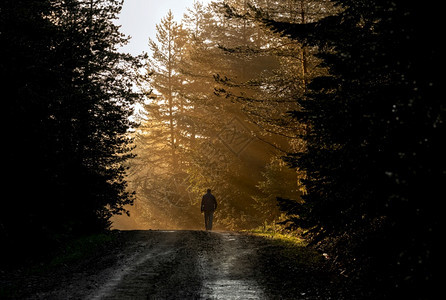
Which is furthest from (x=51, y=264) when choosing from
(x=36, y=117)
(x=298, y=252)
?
(x=298, y=252)

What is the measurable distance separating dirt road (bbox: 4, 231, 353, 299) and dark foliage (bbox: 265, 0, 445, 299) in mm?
1434

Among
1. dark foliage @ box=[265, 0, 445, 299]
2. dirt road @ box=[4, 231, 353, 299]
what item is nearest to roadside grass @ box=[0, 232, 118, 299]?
dirt road @ box=[4, 231, 353, 299]

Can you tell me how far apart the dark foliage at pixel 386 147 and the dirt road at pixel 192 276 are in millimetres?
1434

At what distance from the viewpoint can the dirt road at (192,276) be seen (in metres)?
7.79

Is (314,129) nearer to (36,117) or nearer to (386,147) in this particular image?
(386,147)

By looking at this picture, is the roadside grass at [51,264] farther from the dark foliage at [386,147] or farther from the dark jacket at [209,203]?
the dark jacket at [209,203]

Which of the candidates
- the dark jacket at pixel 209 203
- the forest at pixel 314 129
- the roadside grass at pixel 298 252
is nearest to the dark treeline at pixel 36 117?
the forest at pixel 314 129

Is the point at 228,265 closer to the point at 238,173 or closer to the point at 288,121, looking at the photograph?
the point at 288,121

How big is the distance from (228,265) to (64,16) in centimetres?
1224

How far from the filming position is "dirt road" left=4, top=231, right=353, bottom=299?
7793 mm

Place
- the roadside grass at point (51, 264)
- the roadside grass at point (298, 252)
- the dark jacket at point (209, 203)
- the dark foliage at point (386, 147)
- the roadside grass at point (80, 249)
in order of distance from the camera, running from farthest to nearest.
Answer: the dark jacket at point (209, 203) < the roadside grass at point (80, 249) < the roadside grass at point (298, 252) < the roadside grass at point (51, 264) < the dark foliage at point (386, 147)

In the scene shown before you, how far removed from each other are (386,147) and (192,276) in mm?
5849

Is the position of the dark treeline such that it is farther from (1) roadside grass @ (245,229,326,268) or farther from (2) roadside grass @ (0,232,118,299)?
(1) roadside grass @ (245,229,326,268)

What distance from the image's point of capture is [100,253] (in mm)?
12867
